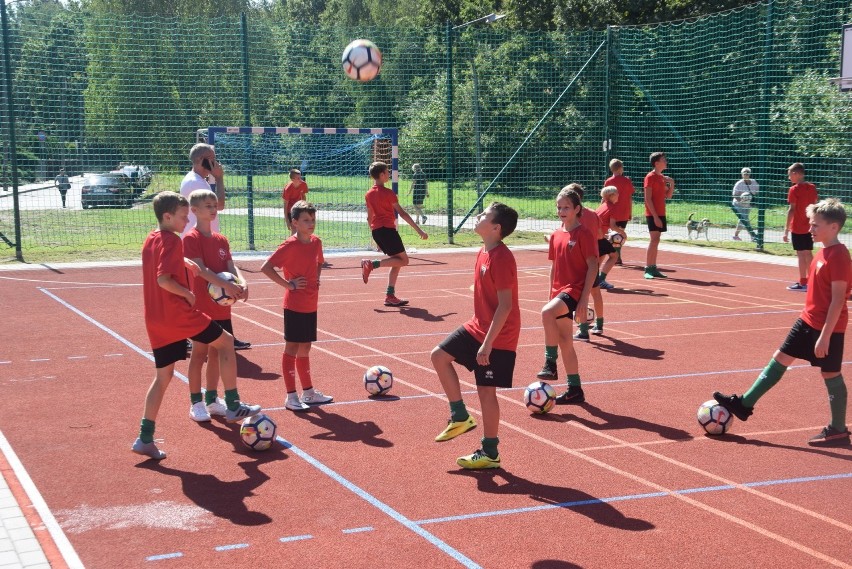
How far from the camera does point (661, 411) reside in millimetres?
8047

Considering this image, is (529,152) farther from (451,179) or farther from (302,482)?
(302,482)

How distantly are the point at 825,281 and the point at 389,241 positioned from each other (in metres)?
7.84

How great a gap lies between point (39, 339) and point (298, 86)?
15.3 meters

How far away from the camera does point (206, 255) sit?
7652mm

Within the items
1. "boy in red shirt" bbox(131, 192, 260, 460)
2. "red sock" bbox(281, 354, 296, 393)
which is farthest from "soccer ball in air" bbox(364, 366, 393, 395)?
"boy in red shirt" bbox(131, 192, 260, 460)

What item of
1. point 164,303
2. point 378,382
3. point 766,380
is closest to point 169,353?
point 164,303

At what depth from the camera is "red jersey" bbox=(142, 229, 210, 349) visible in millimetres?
6605

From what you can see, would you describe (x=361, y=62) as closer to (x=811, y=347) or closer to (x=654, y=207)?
(x=654, y=207)

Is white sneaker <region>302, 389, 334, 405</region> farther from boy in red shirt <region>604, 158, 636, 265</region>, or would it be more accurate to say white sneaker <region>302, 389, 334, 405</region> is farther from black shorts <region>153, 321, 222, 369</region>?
boy in red shirt <region>604, 158, 636, 265</region>

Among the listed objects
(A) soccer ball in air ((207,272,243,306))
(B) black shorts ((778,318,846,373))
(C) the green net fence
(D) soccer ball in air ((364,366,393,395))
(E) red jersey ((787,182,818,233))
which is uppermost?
(C) the green net fence

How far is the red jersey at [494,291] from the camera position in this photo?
6312 mm

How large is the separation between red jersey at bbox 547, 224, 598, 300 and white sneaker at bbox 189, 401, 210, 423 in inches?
132

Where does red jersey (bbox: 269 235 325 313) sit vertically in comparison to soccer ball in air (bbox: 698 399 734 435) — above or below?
above

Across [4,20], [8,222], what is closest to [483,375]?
[4,20]
